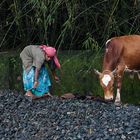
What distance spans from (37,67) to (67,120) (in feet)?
3.40

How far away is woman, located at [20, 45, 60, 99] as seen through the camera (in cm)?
584

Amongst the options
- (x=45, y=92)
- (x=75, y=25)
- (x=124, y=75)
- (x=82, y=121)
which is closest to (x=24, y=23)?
(x=75, y=25)

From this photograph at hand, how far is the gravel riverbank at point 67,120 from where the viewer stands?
4.52 m

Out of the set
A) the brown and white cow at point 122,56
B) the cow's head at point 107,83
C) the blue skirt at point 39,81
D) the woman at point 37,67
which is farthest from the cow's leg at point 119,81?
the blue skirt at point 39,81

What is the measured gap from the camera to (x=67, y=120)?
499 centimetres

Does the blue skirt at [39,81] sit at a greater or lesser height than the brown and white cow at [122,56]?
lesser

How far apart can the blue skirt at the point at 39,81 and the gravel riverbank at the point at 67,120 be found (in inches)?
5.3

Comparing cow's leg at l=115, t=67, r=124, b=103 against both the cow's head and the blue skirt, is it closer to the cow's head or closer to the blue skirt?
the cow's head

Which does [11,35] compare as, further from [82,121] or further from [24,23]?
[82,121]

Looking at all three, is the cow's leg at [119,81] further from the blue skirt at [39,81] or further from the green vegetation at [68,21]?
the blue skirt at [39,81]

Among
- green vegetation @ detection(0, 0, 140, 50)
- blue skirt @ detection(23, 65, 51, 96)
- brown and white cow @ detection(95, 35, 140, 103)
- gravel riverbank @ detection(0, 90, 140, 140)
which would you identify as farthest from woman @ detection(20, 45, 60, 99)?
brown and white cow @ detection(95, 35, 140, 103)

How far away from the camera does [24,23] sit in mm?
6953

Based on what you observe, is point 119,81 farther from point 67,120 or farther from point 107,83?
point 67,120

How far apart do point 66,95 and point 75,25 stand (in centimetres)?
94
